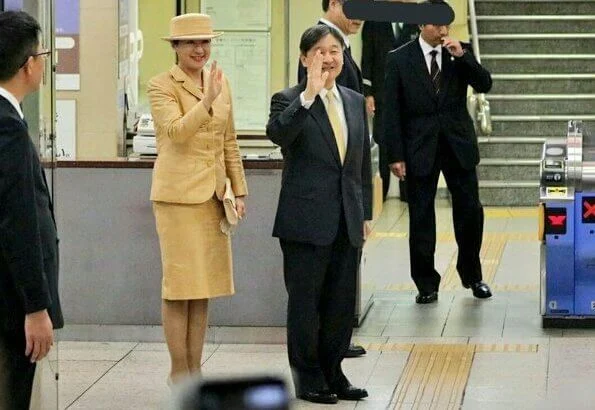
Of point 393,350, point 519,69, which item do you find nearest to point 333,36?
point 393,350

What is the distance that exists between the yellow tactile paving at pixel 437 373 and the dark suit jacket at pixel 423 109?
1720mm

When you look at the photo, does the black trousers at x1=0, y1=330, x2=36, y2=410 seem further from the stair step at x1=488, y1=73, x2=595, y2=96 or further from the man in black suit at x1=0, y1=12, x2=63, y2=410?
the stair step at x1=488, y1=73, x2=595, y2=96

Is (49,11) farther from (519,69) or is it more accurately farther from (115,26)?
(519,69)

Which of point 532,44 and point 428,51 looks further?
point 532,44

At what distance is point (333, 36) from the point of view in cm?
672

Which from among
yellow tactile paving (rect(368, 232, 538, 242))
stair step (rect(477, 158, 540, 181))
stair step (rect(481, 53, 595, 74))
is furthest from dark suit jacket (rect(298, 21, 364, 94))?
stair step (rect(481, 53, 595, 74))

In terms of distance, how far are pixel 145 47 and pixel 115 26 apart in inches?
16.7

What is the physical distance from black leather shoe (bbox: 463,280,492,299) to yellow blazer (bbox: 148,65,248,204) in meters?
3.25

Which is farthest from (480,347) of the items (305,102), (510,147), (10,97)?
(510,147)

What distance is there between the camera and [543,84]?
16.0 metres

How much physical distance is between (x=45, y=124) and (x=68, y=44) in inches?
118

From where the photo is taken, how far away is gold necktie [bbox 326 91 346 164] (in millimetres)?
6694

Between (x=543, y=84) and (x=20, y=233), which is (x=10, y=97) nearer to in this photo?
(x=20, y=233)

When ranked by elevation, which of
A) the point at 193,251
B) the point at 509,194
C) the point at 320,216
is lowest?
the point at 509,194
